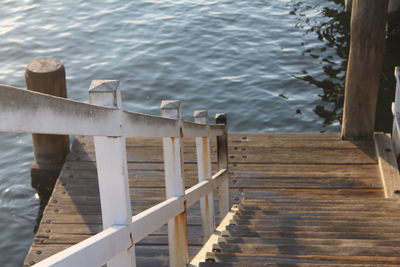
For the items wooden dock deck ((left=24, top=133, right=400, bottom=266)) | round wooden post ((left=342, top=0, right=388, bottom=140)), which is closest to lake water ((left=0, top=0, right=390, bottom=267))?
wooden dock deck ((left=24, top=133, right=400, bottom=266))

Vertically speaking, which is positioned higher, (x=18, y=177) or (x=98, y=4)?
(x=98, y=4)

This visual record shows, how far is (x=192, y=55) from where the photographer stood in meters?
13.3

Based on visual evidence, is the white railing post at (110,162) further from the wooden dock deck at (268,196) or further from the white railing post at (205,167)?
the white railing post at (205,167)

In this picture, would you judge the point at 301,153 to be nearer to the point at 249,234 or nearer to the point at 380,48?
the point at 380,48

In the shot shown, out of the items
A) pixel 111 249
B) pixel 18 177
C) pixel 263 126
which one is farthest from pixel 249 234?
pixel 263 126

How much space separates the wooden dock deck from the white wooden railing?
0.51m

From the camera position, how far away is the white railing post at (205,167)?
4.44m

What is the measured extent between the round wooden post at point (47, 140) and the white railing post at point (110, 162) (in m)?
4.87

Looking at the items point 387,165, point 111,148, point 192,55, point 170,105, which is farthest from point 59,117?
point 192,55

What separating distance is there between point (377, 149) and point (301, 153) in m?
0.84

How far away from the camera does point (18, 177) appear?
9227mm

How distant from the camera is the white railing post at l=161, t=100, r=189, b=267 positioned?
10.3ft

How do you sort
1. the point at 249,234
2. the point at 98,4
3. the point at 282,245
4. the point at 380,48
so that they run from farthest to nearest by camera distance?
the point at 98,4
the point at 380,48
the point at 249,234
the point at 282,245

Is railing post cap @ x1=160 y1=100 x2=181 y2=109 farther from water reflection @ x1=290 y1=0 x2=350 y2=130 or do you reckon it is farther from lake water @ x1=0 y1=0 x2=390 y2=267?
water reflection @ x1=290 y1=0 x2=350 y2=130
